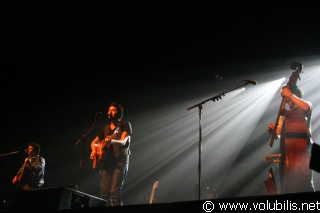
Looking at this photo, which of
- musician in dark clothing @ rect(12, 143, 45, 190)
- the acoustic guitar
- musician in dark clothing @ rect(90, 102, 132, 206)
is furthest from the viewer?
musician in dark clothing @ rect(12, 143, 45, 190)

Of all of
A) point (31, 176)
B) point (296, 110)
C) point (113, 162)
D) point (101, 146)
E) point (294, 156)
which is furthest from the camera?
point (31, 176)

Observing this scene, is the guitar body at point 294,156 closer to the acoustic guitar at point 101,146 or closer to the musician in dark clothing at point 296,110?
the musician in dark clothing at point 296,110

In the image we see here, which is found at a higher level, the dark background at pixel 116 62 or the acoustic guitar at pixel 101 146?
the dark background at pixel 116 62

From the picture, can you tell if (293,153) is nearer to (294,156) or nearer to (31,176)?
(294,156)

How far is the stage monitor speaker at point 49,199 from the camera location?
3545 millimetres

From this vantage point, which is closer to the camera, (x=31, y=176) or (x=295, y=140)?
(x=295, y=140)

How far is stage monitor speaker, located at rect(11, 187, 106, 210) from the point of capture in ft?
11.6

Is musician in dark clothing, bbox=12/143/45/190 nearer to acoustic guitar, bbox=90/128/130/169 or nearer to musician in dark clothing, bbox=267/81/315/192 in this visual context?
acoustic guitar, bbox=90/128/130/169

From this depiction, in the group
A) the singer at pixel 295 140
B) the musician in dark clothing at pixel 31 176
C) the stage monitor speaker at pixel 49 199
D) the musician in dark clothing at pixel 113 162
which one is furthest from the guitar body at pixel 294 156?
the musician in dark clothing at pixel 31 176

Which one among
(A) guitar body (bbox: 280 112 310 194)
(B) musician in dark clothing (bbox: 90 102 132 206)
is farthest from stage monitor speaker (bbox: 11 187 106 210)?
(A) guitar body (bbox: 280 112 310 194)

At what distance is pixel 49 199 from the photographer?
360cm

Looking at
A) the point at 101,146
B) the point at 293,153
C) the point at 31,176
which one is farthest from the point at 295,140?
the point at 31,176

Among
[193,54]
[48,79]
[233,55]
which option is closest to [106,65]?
[48,79]

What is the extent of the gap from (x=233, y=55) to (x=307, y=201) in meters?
7.57
